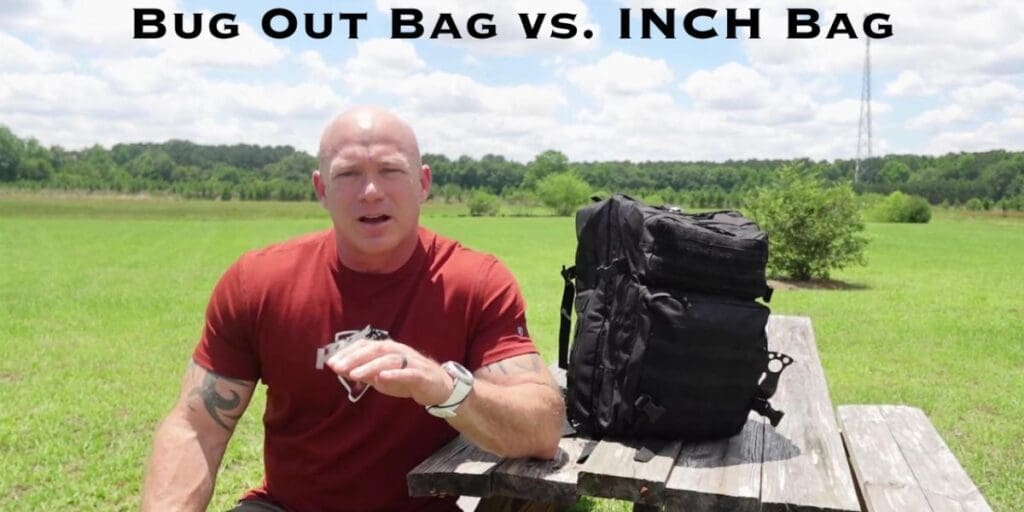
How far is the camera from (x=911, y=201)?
61.5 metres

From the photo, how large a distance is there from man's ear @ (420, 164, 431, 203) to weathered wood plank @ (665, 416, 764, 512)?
1.12m

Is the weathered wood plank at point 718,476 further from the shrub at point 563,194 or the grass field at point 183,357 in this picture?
the shrub at point 563,194

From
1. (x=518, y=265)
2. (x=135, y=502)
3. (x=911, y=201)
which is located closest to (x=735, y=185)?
(x=911, y=201)

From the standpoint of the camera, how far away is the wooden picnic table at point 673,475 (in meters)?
2.62

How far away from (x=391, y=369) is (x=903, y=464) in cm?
233

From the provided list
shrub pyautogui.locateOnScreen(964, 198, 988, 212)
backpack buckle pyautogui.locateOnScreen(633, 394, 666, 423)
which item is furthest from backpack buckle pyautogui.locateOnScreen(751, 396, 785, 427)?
shrub pyautogui.locateOnScreen(964, 198, 988, 212)

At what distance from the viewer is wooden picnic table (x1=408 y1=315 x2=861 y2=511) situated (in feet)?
8.60

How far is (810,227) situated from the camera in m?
17.8

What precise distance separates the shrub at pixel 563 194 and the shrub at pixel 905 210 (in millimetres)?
41934

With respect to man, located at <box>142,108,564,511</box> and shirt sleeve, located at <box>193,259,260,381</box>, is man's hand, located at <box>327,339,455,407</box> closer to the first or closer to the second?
man, located at <box>142,108,564,511</box>

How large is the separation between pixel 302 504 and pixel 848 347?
8902mm

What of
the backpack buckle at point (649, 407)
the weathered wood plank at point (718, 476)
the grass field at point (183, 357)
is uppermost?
the backpack buckle at point (649, 407)

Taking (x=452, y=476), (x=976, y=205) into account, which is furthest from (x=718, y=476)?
(x=976, y=205)

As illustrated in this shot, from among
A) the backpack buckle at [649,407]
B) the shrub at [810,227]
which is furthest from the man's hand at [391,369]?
the shrub at [810,227]
